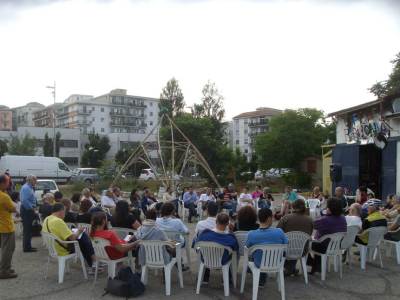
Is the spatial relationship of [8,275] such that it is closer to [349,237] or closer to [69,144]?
[349,237]

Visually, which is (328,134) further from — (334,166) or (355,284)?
(355,284)

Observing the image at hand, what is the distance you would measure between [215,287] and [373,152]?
43.4 feet

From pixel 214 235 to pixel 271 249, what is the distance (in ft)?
2.65

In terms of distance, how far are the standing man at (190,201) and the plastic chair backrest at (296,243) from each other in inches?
330

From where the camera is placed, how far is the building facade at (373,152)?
52.5ft

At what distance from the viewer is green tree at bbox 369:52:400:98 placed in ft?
93.3

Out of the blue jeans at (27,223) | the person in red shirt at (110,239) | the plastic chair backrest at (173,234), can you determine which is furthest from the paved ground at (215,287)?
the blue jeans at (27,223)

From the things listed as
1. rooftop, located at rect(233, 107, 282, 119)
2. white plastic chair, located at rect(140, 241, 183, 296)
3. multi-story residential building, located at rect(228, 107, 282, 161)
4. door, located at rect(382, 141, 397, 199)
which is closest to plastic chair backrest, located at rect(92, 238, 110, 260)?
white plastic chair, located at rect(140, 241, 183, 296)

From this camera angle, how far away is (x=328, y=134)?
130 ft

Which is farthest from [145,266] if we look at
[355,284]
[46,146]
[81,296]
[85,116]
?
[85,116]

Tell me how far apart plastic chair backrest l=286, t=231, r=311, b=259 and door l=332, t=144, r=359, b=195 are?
38.1 feet

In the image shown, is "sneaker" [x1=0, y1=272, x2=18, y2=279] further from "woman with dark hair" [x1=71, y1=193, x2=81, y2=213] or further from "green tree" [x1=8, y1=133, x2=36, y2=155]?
"green tree" [x1=8, y1=133, x2=36, y2=155]

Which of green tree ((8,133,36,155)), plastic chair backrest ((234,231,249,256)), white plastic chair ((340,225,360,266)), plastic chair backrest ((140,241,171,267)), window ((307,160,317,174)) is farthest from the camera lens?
green tree ((8,133,36,155))

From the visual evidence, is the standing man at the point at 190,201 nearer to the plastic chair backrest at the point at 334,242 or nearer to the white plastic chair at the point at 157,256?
the plastic chair backrest at the point at 334,242
